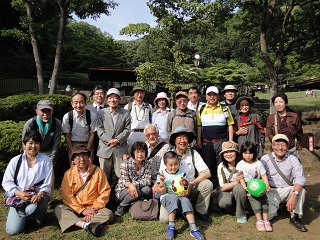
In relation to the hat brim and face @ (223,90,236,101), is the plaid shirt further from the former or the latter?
face @ (223,90,236,101)

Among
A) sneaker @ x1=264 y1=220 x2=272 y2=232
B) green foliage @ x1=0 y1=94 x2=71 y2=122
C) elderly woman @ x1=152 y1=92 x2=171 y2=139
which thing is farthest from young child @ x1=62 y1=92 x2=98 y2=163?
green foliage @ x1=0 y1=94 x2=71 y2=122

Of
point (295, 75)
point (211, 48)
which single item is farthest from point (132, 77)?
point (211, 48)

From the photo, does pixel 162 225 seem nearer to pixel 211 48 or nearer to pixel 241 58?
pixel 241 58

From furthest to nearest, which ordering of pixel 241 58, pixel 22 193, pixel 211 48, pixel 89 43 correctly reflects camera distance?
1. pixel 211 48
2. pixel 241 58
3. pixel 89 43
4. pixel 22 193

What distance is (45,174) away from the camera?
4035mm

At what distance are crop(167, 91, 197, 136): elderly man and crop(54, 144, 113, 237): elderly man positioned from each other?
59.2 inches

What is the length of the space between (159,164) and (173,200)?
2.61ft

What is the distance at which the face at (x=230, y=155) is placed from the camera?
172 inches

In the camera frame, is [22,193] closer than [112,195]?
Yes

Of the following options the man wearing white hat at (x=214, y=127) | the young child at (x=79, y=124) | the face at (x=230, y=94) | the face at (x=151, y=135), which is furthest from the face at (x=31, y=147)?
the face at (x=230, y=94)

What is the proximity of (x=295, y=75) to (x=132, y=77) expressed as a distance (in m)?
24.7

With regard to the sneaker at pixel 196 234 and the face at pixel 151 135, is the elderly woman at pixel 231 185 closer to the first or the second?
the sneaker at pixel 196 234

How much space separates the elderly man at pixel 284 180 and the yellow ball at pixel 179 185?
125 centimetres

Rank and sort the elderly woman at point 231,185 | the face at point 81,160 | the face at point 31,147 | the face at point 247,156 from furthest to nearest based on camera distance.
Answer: the face at point 247,156, the elderly woman at point 231,185, the face at point 81,160, the face at point 31,147
